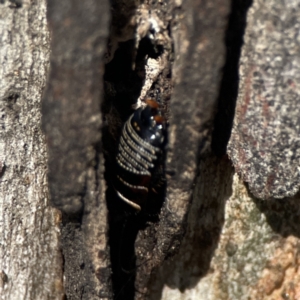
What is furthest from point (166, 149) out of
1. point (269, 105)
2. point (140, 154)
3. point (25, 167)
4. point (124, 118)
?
point (25, 167)

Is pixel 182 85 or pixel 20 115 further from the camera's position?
pixel 20 115

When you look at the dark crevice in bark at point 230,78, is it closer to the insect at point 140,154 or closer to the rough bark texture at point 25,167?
the insect at point 140,154

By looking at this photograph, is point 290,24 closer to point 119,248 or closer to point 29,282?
point 119,248

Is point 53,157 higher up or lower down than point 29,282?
higher up

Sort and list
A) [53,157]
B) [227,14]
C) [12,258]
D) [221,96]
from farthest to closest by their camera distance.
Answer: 1. [12,258]
2. [221,96]
3. [53,157]
4. [227,14]

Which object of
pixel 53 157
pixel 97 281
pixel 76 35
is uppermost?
pixel 76 35

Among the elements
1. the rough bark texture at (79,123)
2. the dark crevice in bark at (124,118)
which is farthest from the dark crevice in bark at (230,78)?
the rough bark texture at (79,123)

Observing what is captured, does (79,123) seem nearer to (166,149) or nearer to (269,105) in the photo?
(166,149)

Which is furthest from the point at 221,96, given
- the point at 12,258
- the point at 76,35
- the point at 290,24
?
the point at 12,258
